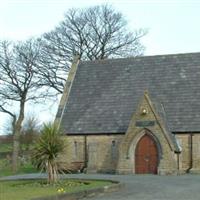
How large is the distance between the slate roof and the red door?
2085mm

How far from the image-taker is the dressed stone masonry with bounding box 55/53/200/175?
38.8 meters

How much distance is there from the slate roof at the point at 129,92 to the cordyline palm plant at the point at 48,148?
1328cm

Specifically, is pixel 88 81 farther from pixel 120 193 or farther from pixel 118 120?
pixel 120 193

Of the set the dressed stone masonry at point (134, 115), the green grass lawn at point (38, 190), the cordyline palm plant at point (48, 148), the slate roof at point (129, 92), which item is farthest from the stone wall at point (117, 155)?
the green grass lawn at point (38, 190)

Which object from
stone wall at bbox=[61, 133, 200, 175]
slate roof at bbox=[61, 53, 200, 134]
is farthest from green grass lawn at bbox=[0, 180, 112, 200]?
slate roof at bbox=[61, 53, 200, 134]

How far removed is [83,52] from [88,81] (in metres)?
16.7

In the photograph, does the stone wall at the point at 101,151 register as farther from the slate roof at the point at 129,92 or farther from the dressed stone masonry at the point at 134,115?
the slate roof at the point at 129,92

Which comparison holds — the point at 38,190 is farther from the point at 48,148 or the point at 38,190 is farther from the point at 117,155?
the point at 117,155

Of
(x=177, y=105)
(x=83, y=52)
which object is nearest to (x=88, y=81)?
(x=177, y=105)

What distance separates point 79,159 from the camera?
142 feet

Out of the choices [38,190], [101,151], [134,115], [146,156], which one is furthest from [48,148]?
[101,151]

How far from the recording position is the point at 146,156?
130 ft

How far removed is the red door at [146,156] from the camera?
39219mm

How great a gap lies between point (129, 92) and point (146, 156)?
6.61 meters
